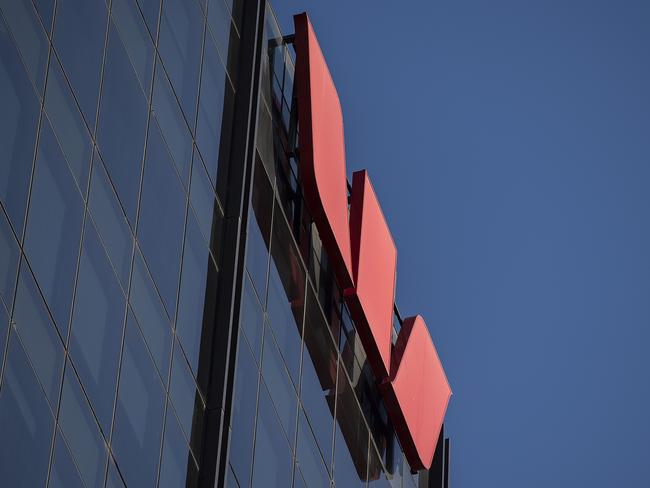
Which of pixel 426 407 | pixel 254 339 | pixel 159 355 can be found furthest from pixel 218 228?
pixel 426 407

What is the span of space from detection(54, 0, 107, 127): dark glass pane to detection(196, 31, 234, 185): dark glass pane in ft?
15.3

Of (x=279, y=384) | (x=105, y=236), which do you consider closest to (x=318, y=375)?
(x=279, y=384)

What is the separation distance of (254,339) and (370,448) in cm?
828

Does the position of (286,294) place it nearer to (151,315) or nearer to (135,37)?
(151,315)

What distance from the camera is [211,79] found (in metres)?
27.0

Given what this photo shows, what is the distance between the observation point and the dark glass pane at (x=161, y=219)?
22797mm

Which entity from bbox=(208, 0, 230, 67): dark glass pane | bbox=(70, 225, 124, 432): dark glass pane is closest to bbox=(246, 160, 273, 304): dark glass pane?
bbox=(208, 0, 230, 67): dark glass pane

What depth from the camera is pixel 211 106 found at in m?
26.7

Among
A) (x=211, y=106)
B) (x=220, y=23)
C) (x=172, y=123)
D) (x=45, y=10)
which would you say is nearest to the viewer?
(x=45, y=10)

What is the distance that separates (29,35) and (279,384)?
11127 millimetres

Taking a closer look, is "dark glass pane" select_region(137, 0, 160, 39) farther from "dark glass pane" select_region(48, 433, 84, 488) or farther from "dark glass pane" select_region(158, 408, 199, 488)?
"dark glass pane" select_region(48, 433, 84, 488)

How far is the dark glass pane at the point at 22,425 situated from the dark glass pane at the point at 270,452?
8.58 metres

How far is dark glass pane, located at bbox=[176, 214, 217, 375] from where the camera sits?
2411 centimetres

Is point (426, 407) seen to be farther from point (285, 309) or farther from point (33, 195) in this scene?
point (33, 195)
